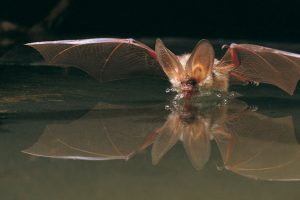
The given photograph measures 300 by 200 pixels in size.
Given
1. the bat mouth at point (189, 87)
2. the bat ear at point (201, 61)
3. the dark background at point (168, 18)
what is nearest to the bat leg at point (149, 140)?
the bat ear at point (201, 61)

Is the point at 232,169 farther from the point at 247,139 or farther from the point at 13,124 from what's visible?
the point at 13,124

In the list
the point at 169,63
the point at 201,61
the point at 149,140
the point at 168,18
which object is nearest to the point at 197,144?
the point at 149,140

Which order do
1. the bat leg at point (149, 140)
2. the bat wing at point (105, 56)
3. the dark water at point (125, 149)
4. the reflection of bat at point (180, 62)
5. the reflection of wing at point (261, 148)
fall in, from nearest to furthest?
1. the dark water at point (125, 149)
2. the reflection of wing at point (261, 148)
3. the bat leg at point (149, 140)
4. the reflection of bat at point (180, 62)
5. the bat wing at point (105, 56)

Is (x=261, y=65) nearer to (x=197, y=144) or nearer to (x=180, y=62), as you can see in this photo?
(x=180, y=62)

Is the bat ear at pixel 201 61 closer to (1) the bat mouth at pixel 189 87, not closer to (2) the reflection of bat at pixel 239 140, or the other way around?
(1) the bat mouth at pixel 189 87

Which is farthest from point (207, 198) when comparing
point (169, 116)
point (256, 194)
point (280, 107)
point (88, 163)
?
point (280, 107)

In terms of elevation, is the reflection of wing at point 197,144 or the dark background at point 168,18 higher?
the reflection of wing at point 197,144
